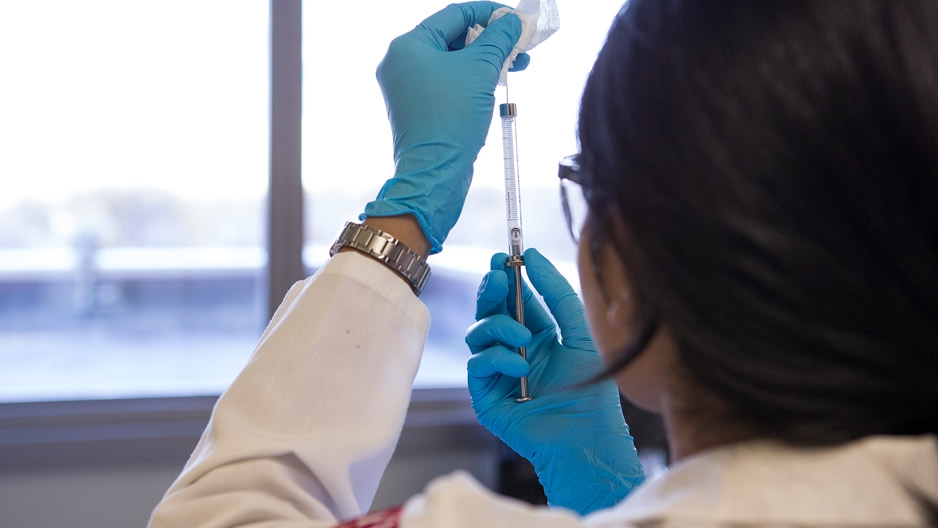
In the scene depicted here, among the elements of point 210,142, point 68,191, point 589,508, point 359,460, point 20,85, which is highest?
point 20,85

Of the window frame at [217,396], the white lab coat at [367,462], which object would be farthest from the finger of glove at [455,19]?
the window frame at [217,396]

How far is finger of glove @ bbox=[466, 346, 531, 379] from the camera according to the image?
3.01 feet

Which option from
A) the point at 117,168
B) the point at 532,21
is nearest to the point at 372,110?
the point at 117,168

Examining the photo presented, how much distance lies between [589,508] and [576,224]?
0.45m

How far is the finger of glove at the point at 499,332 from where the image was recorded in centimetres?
93

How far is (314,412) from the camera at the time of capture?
0.68 m

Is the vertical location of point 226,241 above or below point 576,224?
below

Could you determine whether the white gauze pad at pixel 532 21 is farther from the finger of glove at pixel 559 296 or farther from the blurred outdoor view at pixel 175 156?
the blurred outdoor view at pixel 175 156

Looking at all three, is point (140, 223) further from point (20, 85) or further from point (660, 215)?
point (660, 215)

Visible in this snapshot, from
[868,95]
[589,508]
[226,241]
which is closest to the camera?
[868,95]

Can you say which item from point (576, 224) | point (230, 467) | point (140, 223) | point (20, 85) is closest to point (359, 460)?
point (230, 467)

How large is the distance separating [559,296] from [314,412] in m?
0.45

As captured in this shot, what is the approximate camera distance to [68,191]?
5.69 feet

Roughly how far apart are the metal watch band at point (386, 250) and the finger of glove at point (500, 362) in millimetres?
167
